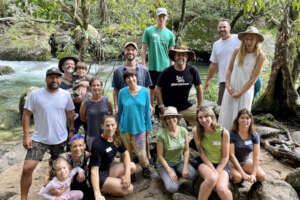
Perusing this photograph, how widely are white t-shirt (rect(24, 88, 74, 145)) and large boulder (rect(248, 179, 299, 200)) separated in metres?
2.56

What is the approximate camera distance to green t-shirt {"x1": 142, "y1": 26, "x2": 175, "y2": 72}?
4.49 meters

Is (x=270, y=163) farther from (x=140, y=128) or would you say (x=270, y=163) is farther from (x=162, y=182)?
(x=140, y=128)

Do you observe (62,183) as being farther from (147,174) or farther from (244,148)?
(244,148)

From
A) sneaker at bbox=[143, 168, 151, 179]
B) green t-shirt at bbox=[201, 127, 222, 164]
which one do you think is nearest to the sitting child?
sneaker at bbox=[143, 168, 151, 179]

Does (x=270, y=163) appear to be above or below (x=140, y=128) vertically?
below

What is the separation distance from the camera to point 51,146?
3.19 meters

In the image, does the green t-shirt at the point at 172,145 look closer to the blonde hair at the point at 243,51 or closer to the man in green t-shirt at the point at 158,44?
the blonde hair at the point at 243,51

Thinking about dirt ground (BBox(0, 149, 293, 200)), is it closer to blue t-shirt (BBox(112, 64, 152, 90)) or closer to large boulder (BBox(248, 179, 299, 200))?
large boulder (BBox(248, 179, 299, 200))

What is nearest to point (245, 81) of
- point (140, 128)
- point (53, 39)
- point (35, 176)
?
point (140, 128)

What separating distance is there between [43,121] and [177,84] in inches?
80.3

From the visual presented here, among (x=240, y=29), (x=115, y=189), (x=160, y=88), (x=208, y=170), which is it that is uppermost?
(x=240, y=29)

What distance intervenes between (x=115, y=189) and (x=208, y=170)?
1209 millimetres

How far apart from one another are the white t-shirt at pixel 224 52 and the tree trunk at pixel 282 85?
1636 millimetres

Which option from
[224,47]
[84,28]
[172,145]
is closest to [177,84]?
[172,145]
